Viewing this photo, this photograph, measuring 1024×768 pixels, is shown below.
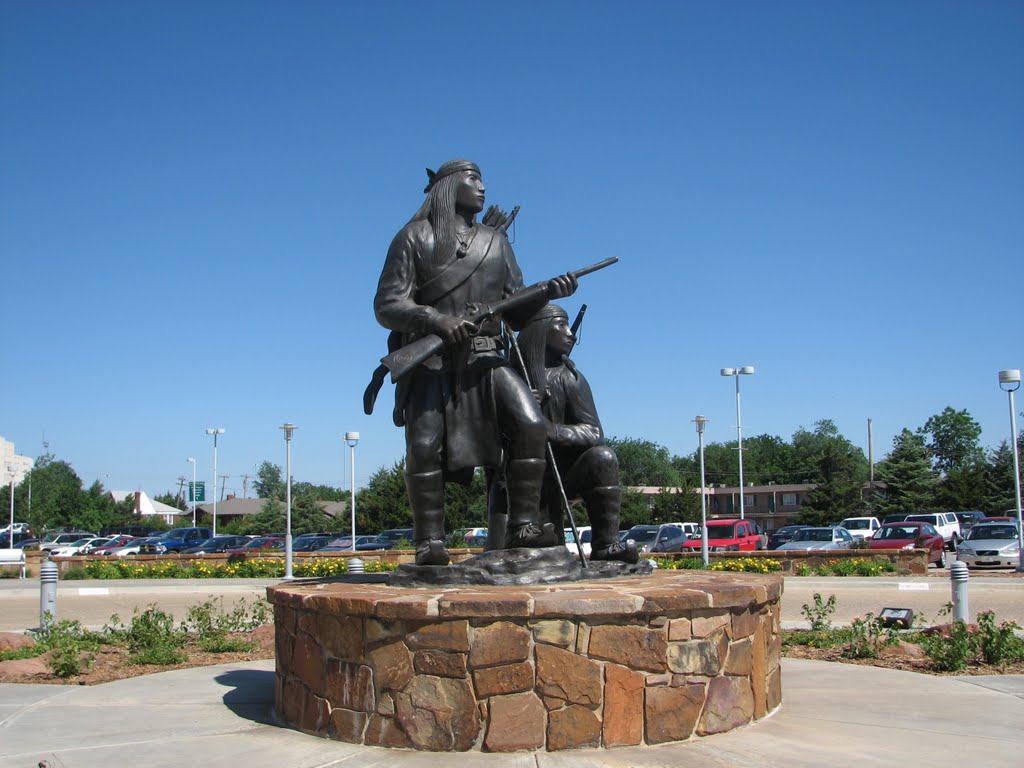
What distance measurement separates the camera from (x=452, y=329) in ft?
19.0

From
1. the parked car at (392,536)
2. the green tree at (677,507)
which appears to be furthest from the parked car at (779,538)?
the parked car at (392,536)

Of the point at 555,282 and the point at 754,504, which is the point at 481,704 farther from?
the point at 754,504

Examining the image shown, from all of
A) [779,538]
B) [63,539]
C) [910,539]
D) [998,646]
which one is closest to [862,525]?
[779,538]

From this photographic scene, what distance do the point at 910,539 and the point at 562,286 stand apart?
2360 cm

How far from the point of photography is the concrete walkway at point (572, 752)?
4.45m

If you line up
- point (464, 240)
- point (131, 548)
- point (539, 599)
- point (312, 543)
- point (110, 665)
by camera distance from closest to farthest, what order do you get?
point (539, 599) < point (464, 240) < point (110, 665) < point (312, 543) < point (131, 548)

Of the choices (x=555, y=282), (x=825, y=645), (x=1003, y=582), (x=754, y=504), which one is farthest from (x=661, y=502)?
(x=754, y=504)

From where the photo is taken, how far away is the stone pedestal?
460cm

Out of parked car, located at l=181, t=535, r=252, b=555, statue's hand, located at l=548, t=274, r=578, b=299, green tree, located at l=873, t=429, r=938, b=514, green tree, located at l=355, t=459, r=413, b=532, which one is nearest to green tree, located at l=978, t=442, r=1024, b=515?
green tree, located at l=873, t=429, r=938, b=514

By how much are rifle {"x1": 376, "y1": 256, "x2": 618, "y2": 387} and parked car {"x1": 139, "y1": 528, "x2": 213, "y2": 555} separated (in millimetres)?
33227

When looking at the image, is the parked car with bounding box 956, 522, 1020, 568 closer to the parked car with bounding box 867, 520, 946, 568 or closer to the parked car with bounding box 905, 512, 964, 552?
the parked car with bounding box 867, 520, 946, 568

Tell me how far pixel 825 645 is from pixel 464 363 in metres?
4.92

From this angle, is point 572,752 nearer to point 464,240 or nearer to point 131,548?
point 464,240

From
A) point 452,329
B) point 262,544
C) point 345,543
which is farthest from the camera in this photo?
point 262,544
